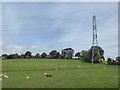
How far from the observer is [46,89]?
22.2 meters

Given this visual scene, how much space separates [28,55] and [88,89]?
141 meters

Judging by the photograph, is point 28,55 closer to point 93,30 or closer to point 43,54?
point 43,54

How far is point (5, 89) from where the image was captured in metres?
22.6

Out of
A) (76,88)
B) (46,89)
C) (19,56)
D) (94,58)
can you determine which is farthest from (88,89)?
(19,56)

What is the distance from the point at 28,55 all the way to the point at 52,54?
15674mm

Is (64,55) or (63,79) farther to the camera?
(64,55)

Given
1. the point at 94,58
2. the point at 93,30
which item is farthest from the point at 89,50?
the point at 93,30

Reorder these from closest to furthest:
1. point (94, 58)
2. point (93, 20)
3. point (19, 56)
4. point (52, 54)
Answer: point (93, 20), point (94, 58), point (19, 56), point (52, 54)

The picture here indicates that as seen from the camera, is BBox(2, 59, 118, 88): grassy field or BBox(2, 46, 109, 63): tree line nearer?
BBox(2, 59, 118, 88): grassy field

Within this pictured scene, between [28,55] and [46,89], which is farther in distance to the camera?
[28,55]

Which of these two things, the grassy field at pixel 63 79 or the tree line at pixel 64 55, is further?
the tree line at pixel 64 55

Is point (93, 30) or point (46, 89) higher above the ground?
point (93, 30)

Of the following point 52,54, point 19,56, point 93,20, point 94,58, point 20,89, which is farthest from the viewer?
point 52,54

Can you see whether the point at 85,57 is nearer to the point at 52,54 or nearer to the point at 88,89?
the point at 52,54
